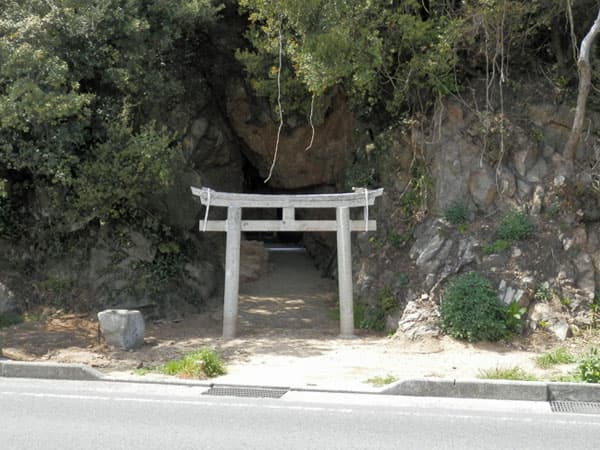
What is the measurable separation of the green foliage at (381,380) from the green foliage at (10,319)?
8337 millimetres

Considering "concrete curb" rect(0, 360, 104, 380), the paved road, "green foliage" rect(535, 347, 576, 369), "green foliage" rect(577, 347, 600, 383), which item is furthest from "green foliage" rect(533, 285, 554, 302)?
"concrete curb" rect(0, 360, 104, 380)

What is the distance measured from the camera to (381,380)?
8.82 metres

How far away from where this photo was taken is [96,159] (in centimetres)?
1345

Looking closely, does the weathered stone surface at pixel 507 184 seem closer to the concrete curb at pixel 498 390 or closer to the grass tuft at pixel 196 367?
the concrete curb at pixel 498 390

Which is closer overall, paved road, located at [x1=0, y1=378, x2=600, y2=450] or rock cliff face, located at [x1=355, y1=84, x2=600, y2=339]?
paved road, located at [x1=0, y1=378, x2=600, y2=450]

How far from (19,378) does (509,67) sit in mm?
11831

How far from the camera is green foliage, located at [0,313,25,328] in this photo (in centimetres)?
1352

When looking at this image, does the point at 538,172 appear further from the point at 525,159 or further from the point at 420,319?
the point at 420,319

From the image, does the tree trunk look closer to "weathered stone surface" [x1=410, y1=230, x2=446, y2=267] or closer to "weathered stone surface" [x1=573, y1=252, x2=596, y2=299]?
"weathered stone surface" [x1=573, y1=252, x2=596, y2=299]

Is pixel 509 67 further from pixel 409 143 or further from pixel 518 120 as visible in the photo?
pixel 409 143

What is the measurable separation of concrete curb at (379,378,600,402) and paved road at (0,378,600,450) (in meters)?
0.20

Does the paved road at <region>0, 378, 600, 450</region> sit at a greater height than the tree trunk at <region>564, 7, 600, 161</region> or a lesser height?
lesser

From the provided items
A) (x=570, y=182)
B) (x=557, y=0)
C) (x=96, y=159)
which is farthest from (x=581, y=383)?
(x=96, y=159)

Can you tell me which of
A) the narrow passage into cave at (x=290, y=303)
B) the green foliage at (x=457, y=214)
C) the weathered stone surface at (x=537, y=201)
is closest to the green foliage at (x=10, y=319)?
the narrow passage into cave at (x=290, y=303)
